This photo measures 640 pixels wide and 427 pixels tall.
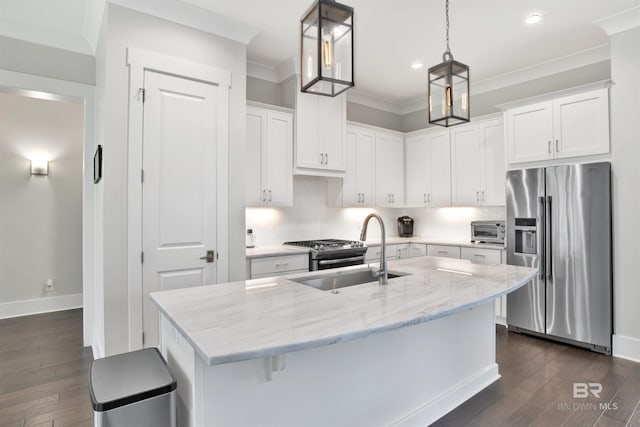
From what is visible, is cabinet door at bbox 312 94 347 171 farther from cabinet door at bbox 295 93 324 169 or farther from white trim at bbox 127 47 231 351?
white trim at bbox 127 47 231 351

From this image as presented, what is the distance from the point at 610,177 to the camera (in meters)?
3.17

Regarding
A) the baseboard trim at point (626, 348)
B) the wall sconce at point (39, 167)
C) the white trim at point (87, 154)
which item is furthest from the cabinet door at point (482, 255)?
the wall sconce at point (39, 167)

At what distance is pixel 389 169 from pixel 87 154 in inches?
143

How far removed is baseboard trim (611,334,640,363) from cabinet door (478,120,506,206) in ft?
5.45

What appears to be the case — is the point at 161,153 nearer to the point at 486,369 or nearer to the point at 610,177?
the point at 486,369

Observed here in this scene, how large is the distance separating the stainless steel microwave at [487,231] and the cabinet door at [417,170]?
816 millimetres

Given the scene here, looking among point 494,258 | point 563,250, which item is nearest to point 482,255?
point 494,258

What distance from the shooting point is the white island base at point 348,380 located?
1377 mm

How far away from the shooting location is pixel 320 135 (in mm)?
4117

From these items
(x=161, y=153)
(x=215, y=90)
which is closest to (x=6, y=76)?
(x=161, y=153)

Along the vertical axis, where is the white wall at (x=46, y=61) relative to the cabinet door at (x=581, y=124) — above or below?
above

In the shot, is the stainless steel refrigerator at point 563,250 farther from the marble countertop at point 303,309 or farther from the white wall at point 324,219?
the marble countertop at point 303,309

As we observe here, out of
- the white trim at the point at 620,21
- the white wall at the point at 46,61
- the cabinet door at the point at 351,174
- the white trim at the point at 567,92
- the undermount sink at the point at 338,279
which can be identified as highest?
the white trim at the point at 620,21

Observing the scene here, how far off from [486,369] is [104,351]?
2.83 m
